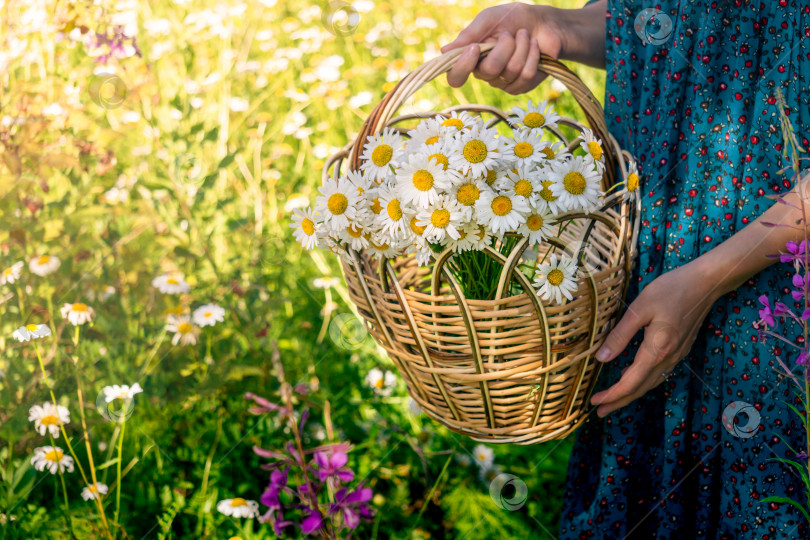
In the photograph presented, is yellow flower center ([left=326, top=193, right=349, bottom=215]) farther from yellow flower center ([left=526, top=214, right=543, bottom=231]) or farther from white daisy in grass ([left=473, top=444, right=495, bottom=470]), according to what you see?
white daisy in grass ([left=473, top=444, right=495, bottom=470])

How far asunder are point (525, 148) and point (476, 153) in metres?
0.07

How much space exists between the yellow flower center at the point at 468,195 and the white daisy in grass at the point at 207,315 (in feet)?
2.40

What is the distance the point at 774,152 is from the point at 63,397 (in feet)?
3.98

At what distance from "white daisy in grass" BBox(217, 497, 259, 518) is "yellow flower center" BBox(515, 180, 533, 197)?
0.72 metres

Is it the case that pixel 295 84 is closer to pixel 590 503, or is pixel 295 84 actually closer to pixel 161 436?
pixel 161 436

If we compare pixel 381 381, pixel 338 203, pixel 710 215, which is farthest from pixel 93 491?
pixel 710 215

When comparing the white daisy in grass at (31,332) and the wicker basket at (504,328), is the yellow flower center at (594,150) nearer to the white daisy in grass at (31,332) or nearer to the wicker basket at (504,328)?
the wicker basket at (504,328)

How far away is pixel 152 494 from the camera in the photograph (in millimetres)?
1246

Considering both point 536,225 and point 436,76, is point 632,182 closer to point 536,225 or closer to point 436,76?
point 536,225

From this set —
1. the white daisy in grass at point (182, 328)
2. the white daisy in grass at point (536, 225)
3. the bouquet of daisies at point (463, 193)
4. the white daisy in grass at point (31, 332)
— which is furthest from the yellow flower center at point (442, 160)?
the white daisy in grass at point (182, 328)

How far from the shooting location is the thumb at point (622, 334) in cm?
86

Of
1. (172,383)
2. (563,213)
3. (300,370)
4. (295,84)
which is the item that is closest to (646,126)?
(563,213)

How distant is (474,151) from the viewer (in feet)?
2.40

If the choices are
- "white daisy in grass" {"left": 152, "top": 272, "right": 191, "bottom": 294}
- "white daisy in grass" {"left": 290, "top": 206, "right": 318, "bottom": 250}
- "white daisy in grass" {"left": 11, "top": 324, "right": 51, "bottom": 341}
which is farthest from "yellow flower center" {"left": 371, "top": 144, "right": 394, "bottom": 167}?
"white daisy in grass" {"left": 152, "top": 272, "right": 191, "bottom": 294}
